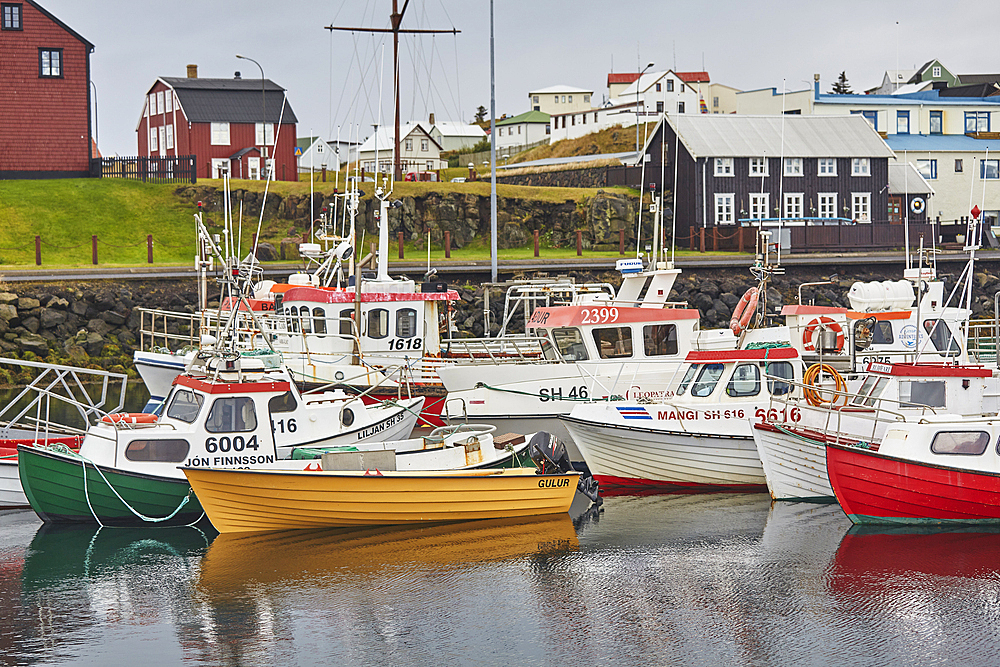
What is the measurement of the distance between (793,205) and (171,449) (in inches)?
1523

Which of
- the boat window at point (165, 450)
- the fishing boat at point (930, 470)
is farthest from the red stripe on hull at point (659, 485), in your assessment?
the boat window at point (165, 450)

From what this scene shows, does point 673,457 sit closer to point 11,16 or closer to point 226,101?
point 11,16

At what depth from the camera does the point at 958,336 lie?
2164 cm

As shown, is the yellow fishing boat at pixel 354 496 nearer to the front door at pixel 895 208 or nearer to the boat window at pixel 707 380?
the boat window at pixel 707 380

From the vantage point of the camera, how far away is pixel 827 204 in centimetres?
4888

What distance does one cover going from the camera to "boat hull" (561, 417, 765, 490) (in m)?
16.7

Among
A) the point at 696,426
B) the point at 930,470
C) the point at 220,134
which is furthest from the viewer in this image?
the point at 220,134

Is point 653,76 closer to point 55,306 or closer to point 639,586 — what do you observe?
point 55,306

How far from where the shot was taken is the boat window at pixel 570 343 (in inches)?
808

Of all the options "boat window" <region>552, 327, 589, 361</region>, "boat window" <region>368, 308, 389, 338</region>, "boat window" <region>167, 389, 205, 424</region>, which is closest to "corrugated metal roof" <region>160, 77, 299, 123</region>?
"boat window" <region>368, 308, 389, 338</region>

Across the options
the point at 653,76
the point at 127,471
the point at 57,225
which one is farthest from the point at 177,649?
the point at 653,76

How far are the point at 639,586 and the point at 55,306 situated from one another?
959 inches

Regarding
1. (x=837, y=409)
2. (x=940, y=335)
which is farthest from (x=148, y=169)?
(x=837, y=409)

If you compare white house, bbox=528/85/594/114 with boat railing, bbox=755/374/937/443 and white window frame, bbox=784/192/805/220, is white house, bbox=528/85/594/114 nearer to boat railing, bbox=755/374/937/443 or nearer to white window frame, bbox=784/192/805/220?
white window frame, bbox=784/192/805/220
